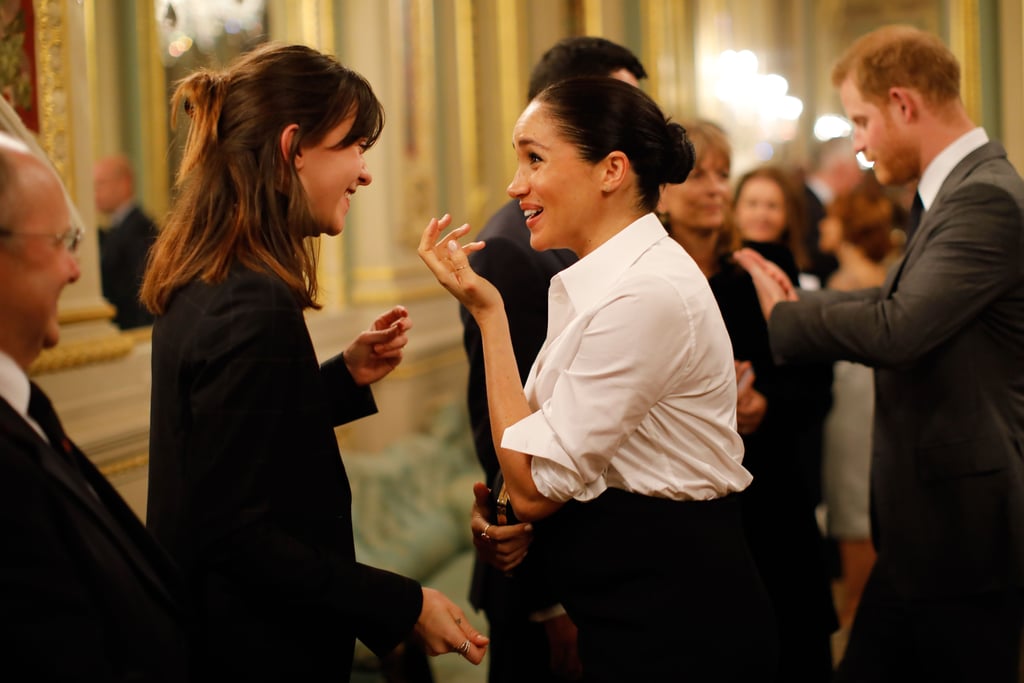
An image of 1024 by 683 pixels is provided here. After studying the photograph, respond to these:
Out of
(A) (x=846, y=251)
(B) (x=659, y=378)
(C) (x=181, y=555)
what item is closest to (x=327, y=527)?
(C) (x=181, y=555)

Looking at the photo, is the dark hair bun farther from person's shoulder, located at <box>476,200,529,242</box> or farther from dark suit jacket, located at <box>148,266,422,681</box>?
dark suit jacket, located at <box>148,266,422,681</box>

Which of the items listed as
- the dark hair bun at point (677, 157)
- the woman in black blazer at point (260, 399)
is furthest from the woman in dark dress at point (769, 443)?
the woman in black blazer at point (260, 399)

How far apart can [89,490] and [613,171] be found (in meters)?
0.99

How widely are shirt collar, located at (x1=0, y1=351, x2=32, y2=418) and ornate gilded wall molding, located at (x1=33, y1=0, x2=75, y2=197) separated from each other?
1.80 m

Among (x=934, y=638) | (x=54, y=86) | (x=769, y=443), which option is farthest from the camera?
(x=54, y=86)

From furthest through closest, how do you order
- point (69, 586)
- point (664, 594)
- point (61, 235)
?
point (664, 594), point (61, 235), point (69, 586)

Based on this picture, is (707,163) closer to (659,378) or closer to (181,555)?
(659,378)

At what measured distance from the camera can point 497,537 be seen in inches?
70.5

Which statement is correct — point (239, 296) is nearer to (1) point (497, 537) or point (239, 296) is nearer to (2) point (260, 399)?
(2) point (260, 399)

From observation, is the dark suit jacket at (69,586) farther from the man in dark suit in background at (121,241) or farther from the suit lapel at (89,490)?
the man in dark suit in background at (121,241)

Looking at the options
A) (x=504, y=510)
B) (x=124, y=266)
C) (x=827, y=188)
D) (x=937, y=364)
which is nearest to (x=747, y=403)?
(x=937, y=364)

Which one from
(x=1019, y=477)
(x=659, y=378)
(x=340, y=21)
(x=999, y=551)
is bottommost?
(x=999, y=551)

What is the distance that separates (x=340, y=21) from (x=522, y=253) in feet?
10.9

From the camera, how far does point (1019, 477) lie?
2275 millimetres
